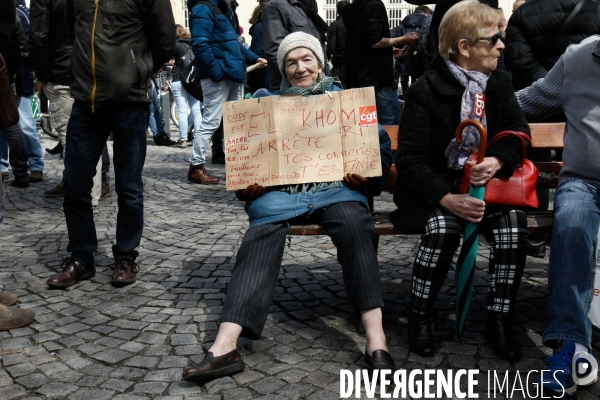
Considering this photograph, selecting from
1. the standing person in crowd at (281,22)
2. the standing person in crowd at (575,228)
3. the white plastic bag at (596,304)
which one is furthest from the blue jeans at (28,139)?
the white plastic bag at (596,304)

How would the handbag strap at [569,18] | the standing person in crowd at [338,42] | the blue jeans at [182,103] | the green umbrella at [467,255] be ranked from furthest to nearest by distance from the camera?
the blue jeans at [182,103], the standing person in crowd at [338,42], the handbag strap at [569,18], the green umbrella at [467,255]

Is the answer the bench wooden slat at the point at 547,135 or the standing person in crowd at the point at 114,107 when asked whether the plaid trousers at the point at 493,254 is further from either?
the standing person in crowd at the point at 114,107

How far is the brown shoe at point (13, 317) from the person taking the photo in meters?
3.99

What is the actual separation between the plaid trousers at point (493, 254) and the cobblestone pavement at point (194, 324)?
0.27 metres

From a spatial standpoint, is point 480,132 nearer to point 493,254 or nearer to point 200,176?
point 493,254

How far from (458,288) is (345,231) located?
62cm

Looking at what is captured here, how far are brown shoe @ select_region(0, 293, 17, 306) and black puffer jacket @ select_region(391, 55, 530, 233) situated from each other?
7.51ft

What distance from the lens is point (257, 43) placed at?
9.62m

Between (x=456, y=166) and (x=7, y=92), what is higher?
(x=7, y=92)

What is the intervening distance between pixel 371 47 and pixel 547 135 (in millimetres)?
2913

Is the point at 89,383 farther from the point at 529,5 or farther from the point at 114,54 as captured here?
the point at 529,5

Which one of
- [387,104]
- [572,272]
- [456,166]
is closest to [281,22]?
[387,104]

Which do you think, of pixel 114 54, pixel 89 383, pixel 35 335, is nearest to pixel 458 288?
pixel 89 383

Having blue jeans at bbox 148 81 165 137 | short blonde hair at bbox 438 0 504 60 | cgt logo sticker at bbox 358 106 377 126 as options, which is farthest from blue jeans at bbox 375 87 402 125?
blue jeans at bbox 148 81 165 137
